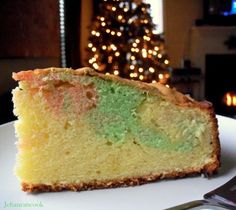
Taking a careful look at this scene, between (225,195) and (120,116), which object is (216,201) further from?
(120,116)

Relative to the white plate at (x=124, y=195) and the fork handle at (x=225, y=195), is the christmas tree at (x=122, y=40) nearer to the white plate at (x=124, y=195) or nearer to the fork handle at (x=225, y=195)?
the white plate at (x=124, y=195)

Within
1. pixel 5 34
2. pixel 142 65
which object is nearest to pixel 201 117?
pixel 5 34

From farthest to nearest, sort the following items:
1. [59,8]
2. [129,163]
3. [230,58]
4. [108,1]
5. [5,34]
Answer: [230,58] < [59,8] < [108,1] < [5,34] < [129,163]

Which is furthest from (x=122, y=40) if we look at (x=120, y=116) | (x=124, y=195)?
(x=124, y=195)

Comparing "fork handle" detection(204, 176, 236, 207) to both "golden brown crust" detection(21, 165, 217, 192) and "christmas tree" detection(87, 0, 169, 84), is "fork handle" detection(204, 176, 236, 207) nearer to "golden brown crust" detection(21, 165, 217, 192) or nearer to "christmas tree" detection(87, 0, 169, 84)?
"golden brown crust" detection(21, 165, 217, 192)

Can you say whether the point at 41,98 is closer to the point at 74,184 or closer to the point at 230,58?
the point at 74,184

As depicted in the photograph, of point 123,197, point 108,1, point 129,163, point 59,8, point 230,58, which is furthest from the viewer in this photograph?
point 230,58
